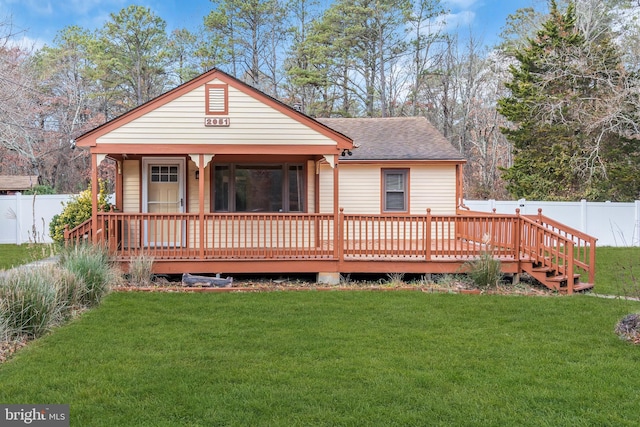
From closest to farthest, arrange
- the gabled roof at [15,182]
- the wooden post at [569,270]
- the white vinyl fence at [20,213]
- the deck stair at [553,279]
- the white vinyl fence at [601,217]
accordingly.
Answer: the wooden post at [569,270], the deck stair at [553,279], the white vinyl fence at [601,217], the white vinyl fence at [20,213], the gabled roof at [15,182]

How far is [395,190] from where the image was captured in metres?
13.0

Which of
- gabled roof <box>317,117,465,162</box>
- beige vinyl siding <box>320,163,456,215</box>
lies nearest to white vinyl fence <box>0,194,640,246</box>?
gabled roof <box>317,117,465,162</box>

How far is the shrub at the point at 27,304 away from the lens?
5.48m

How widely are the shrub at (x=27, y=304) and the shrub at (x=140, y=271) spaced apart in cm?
277

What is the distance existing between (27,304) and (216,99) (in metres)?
5.43

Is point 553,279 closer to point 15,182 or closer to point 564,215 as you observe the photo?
point 564,215

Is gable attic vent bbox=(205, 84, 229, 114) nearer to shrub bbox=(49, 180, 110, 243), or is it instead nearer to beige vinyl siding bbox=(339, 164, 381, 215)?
beige vinyl siding bbox=(339, 164, 381, 215)

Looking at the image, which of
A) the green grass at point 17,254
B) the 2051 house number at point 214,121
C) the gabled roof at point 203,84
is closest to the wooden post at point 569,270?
the gabled roof at point 203,84

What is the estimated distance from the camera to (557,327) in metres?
6.25

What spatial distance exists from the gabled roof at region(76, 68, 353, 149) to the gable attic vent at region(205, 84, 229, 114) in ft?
0.53

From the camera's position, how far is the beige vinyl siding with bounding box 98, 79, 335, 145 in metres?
9.43

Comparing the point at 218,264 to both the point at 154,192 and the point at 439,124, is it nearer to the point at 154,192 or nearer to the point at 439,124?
the point at 154,192

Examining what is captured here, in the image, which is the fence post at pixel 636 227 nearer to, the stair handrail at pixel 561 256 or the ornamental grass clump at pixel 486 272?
the stair handrail at pixel 561 256

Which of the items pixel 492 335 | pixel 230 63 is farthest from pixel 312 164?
pixel 230 63
